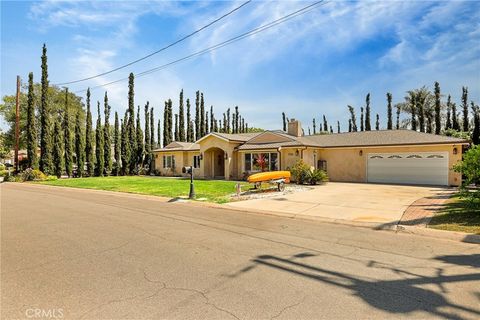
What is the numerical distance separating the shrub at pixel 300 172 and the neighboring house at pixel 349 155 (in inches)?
51.0

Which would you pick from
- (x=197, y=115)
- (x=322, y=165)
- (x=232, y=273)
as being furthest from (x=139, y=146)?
(x=232, y=273)

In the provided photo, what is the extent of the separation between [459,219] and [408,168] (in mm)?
13334

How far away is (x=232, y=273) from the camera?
15.0 feet

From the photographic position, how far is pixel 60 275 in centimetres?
447

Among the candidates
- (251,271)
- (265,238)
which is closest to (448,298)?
(251,271)

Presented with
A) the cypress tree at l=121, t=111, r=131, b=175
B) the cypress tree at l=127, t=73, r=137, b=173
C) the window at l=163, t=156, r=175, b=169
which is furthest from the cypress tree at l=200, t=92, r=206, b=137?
the window at l=163, t=156, r=175, b=169

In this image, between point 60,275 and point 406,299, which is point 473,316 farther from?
point 60,275

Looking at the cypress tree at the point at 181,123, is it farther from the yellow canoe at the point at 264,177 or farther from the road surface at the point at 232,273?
the road surface at the point at 232,273

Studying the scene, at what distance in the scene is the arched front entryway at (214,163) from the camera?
27.7m

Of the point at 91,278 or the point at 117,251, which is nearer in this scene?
the point at 91,278

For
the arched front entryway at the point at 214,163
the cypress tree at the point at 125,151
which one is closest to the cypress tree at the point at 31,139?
the cypress tree at the point at 125,151

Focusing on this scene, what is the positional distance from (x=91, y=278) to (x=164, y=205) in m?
7.77

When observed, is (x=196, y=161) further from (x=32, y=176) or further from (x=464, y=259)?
(x=464, y=259)

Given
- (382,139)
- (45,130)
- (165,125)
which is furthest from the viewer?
(165,125)
